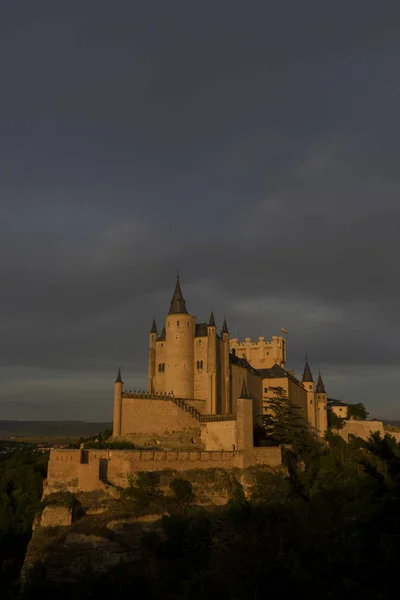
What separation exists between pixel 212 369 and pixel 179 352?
11.7 feet

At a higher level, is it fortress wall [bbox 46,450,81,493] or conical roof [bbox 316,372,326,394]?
conical roof [bbox 316,372,326,394]

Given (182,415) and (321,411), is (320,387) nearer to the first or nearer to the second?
(321,411)

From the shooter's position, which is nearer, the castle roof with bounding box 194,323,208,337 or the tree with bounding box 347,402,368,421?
the castle roof with bounding box 194,323,208,337

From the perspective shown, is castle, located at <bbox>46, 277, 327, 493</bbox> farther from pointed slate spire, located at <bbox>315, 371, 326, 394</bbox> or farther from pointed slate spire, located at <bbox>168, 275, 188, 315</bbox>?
pointed slate spire, located at <bbox>315, 371, 326, 394</bbox>

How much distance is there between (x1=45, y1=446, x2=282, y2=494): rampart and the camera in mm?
45688

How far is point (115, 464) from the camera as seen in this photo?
46.8 metres

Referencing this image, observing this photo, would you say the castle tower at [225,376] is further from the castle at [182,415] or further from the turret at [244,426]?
the turret at [244,426]

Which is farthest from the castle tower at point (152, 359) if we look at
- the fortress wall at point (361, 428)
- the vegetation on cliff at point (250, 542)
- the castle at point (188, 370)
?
the fortress wall at point (361, 428)

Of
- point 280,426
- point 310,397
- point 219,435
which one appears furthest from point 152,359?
point 310,397

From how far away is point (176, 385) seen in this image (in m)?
59.9

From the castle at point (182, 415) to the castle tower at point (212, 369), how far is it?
0.30 ft

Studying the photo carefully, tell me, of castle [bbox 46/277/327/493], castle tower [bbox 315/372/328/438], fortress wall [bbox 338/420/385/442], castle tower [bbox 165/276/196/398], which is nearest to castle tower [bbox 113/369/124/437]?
castle [bbox 46/277/327/493]

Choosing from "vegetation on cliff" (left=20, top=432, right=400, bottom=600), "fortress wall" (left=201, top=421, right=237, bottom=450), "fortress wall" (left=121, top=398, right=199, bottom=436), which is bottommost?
"vegetation on cliff" (left=20, top=432, right=400, bottom=600)

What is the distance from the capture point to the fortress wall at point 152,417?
55719 millimetres
